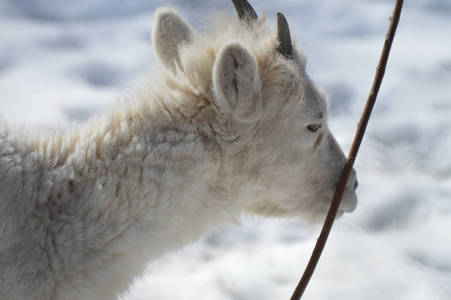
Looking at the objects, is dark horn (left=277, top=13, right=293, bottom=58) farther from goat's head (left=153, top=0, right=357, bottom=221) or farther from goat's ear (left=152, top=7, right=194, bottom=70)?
goat's ear (left=152, top=7, right=194, bottom=70)

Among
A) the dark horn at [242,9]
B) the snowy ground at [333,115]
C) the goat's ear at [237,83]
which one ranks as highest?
the dark horn at [242,9]

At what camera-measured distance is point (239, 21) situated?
321 cm

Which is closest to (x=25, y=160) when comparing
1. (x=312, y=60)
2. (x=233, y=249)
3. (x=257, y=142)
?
(x=257, y=142)

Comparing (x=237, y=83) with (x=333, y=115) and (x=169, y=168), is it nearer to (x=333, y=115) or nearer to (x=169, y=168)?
(x=169, y=168)

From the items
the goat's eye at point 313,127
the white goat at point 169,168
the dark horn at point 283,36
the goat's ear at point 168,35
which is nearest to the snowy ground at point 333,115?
the goat's ear at point 168,35

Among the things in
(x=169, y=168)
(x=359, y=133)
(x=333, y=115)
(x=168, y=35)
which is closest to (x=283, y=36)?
(x=359, y=133)

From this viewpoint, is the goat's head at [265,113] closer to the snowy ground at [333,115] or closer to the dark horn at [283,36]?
the dark horn at [283,36]

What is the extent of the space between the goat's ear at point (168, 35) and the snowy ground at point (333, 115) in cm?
19

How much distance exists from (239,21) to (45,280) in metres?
1.74

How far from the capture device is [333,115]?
6.82 m

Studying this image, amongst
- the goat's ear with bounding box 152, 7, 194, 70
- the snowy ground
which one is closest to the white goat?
the goat's ear with bounding box 152, 7, 194, 70

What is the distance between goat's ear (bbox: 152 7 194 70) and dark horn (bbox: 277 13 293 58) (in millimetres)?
669

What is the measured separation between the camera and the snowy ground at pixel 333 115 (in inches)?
193

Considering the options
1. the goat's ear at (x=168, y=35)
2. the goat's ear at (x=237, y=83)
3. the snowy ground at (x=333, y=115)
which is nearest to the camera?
the goat's ear at (x=237, y=83)
